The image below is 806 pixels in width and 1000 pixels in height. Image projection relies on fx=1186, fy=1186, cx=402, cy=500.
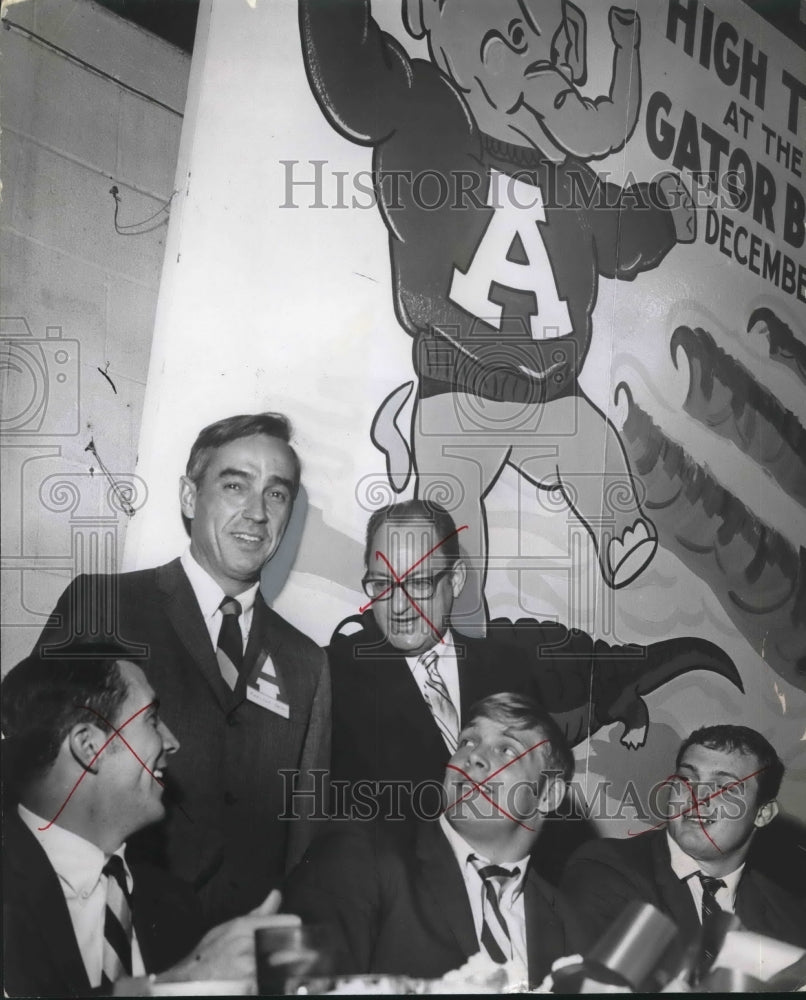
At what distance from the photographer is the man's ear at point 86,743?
270 centimetres

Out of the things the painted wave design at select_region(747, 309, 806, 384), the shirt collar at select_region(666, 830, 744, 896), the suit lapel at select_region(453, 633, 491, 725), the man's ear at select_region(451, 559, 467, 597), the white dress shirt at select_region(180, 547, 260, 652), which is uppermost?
the painted wave design at select_region(747, 309, 806, 384)

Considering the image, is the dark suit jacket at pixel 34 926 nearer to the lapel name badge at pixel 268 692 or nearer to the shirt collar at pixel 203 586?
the lapel name badge at pixel 268 692

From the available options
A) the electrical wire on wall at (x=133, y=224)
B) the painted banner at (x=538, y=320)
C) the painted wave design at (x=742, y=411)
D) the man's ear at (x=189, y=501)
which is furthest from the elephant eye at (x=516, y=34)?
the man's ear at (x=189, y=501)

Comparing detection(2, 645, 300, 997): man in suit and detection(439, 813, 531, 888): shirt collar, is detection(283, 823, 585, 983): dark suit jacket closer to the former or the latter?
detection(439, 813, 531, 888): shirt collar

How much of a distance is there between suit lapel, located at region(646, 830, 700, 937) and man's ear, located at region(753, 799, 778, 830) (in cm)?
26

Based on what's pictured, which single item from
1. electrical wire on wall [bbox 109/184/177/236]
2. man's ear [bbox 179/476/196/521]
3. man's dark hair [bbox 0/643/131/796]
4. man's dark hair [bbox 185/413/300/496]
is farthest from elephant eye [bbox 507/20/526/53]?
man's dark hair [bbox 0/643/131/796]

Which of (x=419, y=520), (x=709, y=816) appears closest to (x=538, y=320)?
(x=419, y=520)

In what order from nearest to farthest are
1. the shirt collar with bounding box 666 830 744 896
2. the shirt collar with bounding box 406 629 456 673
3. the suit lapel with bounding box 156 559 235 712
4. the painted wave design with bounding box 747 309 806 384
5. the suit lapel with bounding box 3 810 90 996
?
the suit lapel with bounding box 3 810 90 996 → the suit lapel with bounding box 156 559 235 712 → the shirt collar with bounding box 406 629 456 673 → the shirt collar with bounding box 666 830 744 896 → the painted wave design with bounding box 747 309 806 384

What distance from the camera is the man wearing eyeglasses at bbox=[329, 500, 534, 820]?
2.84m

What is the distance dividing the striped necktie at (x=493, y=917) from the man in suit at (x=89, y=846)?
53 cm

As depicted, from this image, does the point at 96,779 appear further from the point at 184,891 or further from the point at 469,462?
the point at 469,462

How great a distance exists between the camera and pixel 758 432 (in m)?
3.13

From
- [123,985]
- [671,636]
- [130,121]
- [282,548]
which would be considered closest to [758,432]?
[671,636]

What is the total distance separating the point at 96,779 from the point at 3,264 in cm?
121
